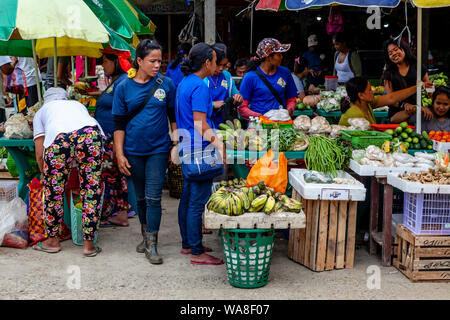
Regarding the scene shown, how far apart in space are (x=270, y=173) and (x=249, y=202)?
612 millimetres

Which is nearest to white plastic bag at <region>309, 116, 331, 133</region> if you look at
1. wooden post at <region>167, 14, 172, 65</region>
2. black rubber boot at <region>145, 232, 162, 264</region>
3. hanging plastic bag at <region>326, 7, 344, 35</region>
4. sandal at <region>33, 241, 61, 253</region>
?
black rubber boot at <region>145, 232, 162, 264</region>

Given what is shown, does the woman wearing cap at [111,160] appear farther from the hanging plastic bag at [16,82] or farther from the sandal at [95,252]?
the hanging plastic bag at [16,82]

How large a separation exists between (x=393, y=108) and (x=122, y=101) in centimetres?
368

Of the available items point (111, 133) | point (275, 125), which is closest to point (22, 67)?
point (111, 133)

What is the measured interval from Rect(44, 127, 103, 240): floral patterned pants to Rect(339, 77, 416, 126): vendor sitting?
2786 mm

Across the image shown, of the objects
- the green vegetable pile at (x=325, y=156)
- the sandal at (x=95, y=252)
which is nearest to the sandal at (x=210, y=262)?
the sandal at (x=95, y=252)

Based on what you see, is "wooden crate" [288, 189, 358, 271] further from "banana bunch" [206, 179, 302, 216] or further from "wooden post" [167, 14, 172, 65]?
"wooden post" [167, 14, 172, 65]

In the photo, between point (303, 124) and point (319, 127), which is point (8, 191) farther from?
point (319, 127)

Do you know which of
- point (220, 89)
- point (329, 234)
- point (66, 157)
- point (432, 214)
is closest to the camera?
point (432, 214)

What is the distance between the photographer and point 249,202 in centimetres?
422

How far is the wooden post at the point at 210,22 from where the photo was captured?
749 centimetres

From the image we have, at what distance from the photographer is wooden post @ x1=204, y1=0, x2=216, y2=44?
749cm

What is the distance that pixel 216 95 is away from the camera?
5.62m

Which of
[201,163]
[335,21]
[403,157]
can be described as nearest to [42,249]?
[201,163]
